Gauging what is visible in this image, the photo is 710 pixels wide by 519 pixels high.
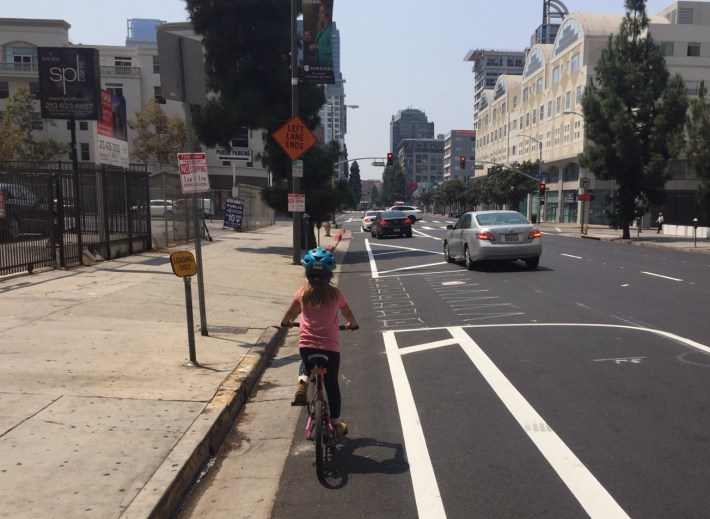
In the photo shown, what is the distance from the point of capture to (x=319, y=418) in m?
4.25

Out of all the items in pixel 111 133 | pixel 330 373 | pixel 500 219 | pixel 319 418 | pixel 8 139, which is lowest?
pixel 319 418

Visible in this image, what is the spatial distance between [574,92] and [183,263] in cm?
6246

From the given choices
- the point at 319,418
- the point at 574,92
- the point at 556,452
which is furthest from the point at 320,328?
the point at 574,92

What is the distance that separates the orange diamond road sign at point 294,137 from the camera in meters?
16.2

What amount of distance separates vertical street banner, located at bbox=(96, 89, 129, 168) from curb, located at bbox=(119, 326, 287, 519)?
11.6 meters

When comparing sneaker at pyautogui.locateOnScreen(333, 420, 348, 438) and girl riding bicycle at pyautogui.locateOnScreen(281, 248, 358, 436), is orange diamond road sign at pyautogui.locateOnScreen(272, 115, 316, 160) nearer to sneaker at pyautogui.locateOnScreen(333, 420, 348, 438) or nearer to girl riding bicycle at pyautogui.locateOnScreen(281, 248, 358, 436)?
girl riding bicycle at pyautogui.locateOnScreen(281, 248, 358, 436)

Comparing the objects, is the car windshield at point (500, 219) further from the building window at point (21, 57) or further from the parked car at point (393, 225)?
the building window at point (21, 57)

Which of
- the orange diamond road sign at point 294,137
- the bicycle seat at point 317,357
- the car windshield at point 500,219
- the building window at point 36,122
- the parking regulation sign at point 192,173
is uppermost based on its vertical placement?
the building window at point 36,122

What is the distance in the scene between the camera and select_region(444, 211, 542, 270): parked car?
16047 mm

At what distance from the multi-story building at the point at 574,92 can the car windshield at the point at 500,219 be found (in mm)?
27858

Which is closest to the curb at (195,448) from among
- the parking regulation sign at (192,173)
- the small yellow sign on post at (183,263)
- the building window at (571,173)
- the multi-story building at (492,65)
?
the small yellow sign on post at (183,263)

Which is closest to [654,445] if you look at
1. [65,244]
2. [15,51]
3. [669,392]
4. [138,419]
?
[669,392]

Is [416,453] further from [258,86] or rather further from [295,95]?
[258,86]

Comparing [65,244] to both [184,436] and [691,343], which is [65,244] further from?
[691,343]
